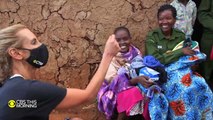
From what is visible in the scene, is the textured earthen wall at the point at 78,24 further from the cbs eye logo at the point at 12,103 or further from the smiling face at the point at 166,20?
the cbs eye logo at the point at 12,103

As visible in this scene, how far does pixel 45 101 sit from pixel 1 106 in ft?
0.81

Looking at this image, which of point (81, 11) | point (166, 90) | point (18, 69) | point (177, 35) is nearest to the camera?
point (18, 69)

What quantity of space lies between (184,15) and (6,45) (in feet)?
7.74

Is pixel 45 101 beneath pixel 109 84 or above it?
above

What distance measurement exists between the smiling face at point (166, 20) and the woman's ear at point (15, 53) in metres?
1.93

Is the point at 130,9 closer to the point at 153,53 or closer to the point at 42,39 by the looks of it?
the point at 153,53

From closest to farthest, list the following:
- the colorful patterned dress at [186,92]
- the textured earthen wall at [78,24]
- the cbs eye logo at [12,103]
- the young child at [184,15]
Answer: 1. the cbs eye logo at [12,103]
2. the colorful patterned dress at [186,92]
3. the young child at [184,15]
4. the textured earthen wall at [78,24]

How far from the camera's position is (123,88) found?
12.5 feet

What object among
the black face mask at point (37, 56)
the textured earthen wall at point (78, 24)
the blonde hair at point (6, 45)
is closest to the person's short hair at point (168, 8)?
the textured earthen wall at point (78, 24)

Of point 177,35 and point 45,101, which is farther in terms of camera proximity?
point 177,35

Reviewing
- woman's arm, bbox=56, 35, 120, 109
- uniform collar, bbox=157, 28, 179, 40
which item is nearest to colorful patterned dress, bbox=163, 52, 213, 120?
uniform collar, bbox=157, 28, 179, 40

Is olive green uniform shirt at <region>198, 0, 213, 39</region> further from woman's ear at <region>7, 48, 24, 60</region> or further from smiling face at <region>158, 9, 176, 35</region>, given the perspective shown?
woman's ear at <region>7, 48, 24, 60</region>

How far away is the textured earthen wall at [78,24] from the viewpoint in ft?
14.5

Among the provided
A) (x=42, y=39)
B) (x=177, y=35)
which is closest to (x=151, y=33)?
(x=177, y=35)
